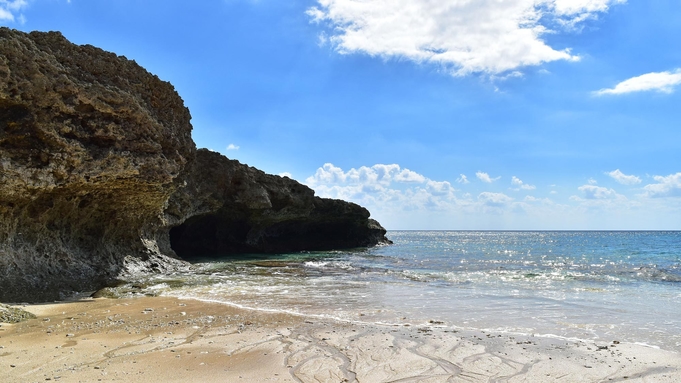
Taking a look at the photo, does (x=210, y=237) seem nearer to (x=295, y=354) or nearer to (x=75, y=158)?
(x=75, y=158)

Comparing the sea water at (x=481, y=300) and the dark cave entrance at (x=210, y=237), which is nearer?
the sea water at (x=481, y=300)

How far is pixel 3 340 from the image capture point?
5.65 metres

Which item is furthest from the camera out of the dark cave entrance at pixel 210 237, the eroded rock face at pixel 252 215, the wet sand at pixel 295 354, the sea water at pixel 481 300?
the dark cave entrance at pixel 210 237

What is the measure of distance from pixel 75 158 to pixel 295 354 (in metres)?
9.07

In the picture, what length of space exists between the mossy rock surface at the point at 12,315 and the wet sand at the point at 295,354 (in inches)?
7.5

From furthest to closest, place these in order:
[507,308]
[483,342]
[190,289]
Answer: [190,289]
[507,308]
[483,342]

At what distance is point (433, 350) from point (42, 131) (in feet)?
34.0

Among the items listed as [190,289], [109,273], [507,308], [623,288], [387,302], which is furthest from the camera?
[109,273]

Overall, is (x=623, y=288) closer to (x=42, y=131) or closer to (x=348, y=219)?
(x=42, y=131)

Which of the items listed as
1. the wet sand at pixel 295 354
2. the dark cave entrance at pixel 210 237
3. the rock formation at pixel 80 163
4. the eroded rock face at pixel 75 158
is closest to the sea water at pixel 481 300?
the wet sand at pixel 295 354

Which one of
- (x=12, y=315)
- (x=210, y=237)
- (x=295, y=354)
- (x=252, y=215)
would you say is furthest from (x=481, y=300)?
(x=210, y=237)

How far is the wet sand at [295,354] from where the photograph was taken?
4520 mm

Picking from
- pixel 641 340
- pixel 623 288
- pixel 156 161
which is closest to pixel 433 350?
pixel 641 340

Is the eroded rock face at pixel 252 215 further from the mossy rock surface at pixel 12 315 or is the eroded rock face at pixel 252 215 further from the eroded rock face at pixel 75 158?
the mossy rock surface at pixel 12 315
